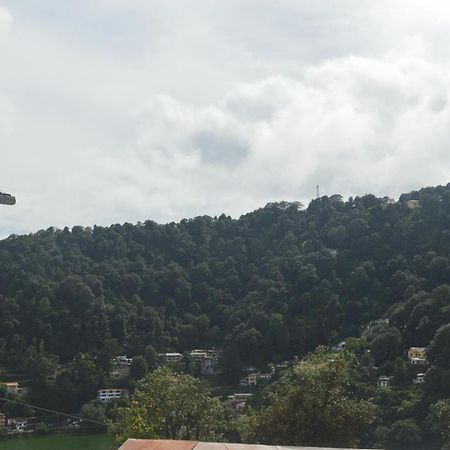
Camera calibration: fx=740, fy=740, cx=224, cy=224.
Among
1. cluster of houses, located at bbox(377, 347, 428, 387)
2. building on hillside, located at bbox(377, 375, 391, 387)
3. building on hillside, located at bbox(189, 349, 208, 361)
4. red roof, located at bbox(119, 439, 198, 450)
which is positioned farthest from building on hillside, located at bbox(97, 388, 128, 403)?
red roof, located at bbox(119, 439, 198, 450)

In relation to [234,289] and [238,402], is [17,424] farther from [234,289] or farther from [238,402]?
[234,289]

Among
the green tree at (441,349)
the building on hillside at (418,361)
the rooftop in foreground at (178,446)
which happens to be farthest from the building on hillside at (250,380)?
the rooftop in foreground at (178,446)

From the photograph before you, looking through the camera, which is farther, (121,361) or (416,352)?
(121,361)

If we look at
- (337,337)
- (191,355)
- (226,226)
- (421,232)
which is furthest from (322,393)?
(226,226)

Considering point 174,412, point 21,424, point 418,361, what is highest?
point 418,361

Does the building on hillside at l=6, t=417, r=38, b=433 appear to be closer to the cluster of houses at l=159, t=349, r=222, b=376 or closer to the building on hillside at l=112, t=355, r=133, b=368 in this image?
the building on hillside at l=112, t=355, r=133, b=368

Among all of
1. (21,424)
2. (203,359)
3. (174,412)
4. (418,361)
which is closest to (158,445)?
(174,412)
